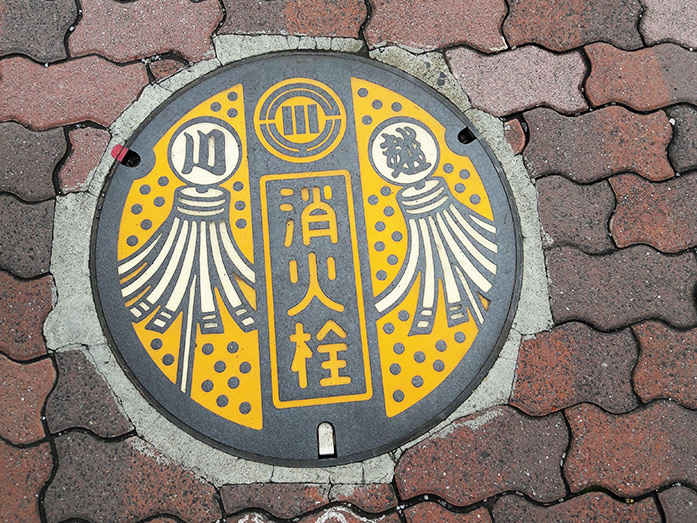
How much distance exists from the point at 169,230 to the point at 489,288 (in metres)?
1.10

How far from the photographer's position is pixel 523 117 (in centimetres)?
210

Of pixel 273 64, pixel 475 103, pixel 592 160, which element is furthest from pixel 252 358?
pixel 592 160

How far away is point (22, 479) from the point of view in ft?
5.91

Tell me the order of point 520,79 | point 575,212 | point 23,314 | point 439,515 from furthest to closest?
point 520,79 < point 575,212 < point 23,314 < point 439,515

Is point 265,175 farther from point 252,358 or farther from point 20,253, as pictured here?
point 20,253

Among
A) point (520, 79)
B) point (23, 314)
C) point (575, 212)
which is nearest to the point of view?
point (23, 314)

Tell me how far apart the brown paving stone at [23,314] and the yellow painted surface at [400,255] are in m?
1.10

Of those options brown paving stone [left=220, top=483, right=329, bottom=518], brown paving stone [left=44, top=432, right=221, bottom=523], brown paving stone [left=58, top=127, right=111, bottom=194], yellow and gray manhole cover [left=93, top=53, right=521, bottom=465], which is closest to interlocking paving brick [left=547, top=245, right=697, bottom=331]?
yellow and gray manhole cover [left=93, top=53, right=521, bottom=465]

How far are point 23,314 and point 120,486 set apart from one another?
2.13ft

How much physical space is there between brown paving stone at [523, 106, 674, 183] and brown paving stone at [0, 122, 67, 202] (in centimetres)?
167

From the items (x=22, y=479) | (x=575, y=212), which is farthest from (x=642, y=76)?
(x=22, y=479)

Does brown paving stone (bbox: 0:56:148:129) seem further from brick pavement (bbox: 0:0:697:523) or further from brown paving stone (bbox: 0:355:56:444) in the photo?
brown paving stone (bbox: 0:355:56:444)

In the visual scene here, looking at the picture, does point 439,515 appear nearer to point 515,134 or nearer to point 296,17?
point 515,134

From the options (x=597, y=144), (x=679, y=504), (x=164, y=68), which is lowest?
(x=679, y=504)
